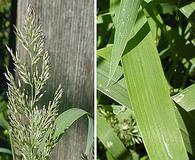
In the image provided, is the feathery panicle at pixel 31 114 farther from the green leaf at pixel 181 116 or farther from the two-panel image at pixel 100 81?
the green leaf at pixel 181 116

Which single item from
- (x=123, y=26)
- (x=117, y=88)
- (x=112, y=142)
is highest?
(x=123, y=26)

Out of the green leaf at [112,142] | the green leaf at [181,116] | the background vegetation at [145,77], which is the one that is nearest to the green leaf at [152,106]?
the background vegetation at [145,77]

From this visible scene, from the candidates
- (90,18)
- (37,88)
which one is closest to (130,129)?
(90,18)

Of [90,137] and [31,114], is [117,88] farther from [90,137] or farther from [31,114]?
[31,114]

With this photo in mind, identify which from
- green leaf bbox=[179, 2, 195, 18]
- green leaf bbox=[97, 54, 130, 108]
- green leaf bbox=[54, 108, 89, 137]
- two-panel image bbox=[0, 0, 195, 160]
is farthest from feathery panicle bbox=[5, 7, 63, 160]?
green leaf bbox=[179, 2, 195, 18]

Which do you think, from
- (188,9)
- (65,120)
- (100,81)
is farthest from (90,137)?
(188,9)

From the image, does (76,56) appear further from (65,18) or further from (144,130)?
(144,130)

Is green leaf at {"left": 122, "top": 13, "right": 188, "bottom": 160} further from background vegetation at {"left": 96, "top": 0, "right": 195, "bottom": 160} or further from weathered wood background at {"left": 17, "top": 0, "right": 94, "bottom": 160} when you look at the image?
weathered wood background at {"left": 17, "top": 0, "right": 94, "bottom": 160}
